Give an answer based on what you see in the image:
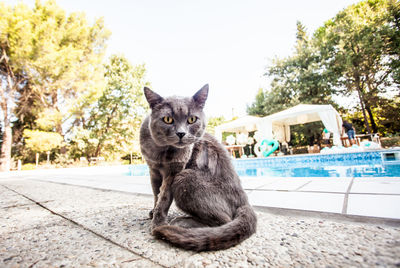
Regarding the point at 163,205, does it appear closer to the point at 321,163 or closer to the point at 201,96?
the point at 201,96

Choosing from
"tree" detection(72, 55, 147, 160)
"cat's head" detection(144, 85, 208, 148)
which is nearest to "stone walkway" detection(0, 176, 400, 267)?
"cat's head" detection(144, 85, 208, 148)

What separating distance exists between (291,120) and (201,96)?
9904 mm

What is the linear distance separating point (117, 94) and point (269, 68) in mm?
11172

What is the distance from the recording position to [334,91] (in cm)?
1181

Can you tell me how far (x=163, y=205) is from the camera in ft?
3.02

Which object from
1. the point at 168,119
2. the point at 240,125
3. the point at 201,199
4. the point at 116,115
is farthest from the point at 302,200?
the point at 116,115

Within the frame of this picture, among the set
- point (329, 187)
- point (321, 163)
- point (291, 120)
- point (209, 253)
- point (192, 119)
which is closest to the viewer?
point (209, 253)

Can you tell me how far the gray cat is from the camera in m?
0.71

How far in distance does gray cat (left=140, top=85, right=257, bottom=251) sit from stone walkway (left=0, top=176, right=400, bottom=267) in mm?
53

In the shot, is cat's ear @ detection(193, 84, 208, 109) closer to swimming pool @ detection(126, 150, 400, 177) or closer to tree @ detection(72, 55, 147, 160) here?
swimming pool @ detection(126, 150, 400, 177)

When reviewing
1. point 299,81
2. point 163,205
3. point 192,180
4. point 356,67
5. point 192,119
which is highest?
point 356,67

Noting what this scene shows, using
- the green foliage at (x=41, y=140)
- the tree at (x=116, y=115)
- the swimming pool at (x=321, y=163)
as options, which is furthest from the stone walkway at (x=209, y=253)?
the tree at (x=116, y=115)

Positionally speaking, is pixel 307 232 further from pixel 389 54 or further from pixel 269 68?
pixel 389 54

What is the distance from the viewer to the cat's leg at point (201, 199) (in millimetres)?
850
